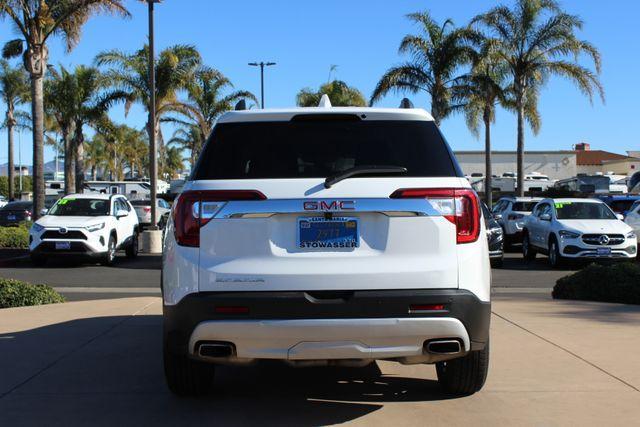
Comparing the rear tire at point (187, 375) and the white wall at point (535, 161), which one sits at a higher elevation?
the white wall at point (535, 161)

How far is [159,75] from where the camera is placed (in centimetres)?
3189

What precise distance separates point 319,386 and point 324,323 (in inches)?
68.7

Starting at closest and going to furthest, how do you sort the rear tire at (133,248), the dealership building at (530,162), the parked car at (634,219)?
the parked car at (634,219)
the rear tire at (133,248)
the dealership building at (530,162)

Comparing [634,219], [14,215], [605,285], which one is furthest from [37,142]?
[605,285]

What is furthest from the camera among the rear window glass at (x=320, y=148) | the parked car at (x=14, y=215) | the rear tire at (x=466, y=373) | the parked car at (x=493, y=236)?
the parked car at (x=14, y=215)

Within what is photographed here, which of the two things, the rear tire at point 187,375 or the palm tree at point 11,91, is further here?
the palm tree at point 11,91

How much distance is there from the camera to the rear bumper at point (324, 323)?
436 centimetres

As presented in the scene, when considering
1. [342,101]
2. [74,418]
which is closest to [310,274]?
[74,418]

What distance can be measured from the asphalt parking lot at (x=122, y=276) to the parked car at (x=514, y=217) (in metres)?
2.73

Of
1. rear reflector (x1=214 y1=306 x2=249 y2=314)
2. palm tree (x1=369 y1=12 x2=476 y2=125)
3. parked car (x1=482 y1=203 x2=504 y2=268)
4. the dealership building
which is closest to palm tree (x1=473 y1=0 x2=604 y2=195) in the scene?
palm tree (x1=369 y1=12 x2=476 y2=125)

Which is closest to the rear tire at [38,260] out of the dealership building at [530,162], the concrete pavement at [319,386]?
the concrete pavement at [319,386]

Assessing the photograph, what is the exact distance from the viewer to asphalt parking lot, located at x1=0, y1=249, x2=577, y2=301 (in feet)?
43.1

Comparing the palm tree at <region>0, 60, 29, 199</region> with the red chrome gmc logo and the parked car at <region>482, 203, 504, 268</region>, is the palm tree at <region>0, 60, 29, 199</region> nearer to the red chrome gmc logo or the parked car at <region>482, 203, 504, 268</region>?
the parked car at <region>482, 203, 504, 268</region>

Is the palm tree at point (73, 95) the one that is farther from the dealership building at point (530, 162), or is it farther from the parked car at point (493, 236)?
the dealership building at point (530, 162)
